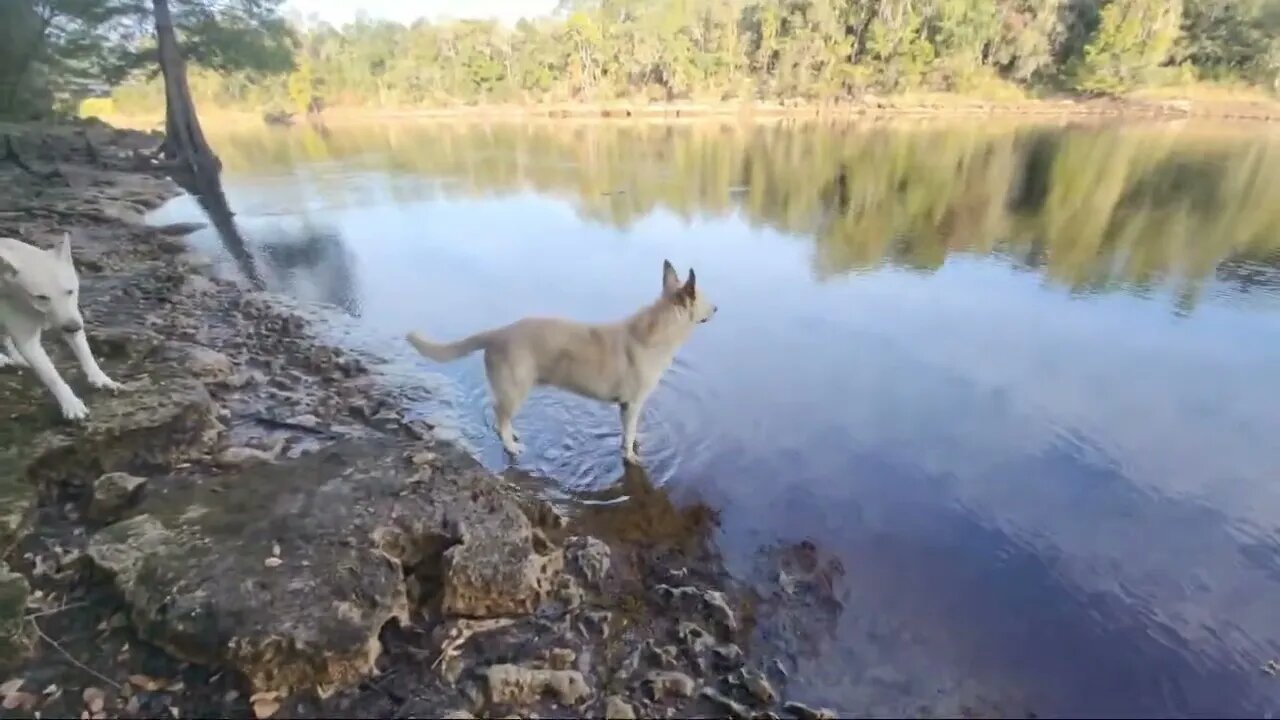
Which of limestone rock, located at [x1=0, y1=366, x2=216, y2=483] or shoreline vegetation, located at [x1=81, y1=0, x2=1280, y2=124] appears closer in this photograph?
limestone rock, located at [x1=0, y1=366, x2=216, y2=483]

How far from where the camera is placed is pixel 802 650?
13.8 feet

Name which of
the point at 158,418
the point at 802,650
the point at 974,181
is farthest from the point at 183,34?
the point at 802,650

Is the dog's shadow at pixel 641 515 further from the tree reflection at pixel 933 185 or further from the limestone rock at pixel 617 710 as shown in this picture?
the tree reflection at pixel 933 185

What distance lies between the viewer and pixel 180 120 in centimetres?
2561

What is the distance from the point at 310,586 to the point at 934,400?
668 centimetres

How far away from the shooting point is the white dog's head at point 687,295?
5941 millimetres

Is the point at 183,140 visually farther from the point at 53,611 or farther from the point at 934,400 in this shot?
the point at 934,400

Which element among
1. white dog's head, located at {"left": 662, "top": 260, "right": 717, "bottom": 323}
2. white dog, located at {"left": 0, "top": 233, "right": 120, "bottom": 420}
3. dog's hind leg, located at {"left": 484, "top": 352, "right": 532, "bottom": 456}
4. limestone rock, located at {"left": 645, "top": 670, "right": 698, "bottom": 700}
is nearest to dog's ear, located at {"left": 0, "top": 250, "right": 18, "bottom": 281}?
white dog, located at {"left": 0, "top": 233, "right": 120, "bottom": 420}

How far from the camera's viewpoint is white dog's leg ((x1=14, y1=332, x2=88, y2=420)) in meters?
4.80

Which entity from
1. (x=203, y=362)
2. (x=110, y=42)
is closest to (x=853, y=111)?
(x=110, y=42)

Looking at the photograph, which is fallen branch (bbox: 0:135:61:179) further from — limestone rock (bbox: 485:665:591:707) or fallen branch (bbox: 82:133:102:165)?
limestone rock (bbox: 485:665:591:707)

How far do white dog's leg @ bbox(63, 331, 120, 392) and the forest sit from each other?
46.8 meters

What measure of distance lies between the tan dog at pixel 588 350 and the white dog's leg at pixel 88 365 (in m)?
2.35

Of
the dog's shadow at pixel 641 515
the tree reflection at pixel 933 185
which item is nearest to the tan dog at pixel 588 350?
the dog's shadow at pixel 641 515
